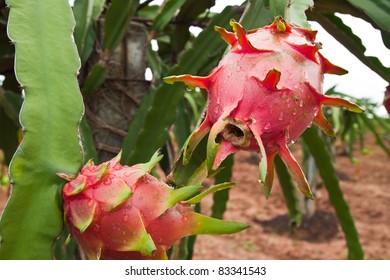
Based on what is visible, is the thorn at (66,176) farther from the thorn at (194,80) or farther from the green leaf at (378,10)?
the green leaf at (378,10)

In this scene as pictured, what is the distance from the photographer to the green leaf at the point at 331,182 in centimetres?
116

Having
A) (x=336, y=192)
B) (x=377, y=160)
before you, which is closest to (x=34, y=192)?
(x=336, y=192)

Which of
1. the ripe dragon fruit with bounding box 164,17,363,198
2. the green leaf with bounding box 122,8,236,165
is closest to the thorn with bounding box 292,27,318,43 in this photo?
the ripe dragon fruit with bounding box 164,17,363,198

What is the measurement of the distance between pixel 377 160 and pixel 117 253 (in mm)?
6480

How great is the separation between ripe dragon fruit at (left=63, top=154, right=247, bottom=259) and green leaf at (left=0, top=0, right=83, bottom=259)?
0.07 feet

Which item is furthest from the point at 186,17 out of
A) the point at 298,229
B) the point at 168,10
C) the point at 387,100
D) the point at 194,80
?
the point at 298,229

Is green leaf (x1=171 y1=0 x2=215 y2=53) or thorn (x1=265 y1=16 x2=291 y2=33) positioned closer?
thorn (x1=265 y1=16 x2=291 y2=33)

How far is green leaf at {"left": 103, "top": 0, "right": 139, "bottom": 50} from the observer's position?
983mm

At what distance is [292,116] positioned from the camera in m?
0.48

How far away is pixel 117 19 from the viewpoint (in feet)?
3.27

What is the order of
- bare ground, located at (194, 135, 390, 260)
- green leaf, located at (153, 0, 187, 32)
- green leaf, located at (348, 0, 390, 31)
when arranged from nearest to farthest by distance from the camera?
1. green leaf, located at (348, 0, 390, 31)
2. green leaf, located at (153, 0, 187, 32)
3. bare ground, located at (194, 135, 390, 260)

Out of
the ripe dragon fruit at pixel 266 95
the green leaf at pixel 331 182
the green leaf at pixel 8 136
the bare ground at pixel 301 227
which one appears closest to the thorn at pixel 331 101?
the ripe dragon fruit at pixel 266 95

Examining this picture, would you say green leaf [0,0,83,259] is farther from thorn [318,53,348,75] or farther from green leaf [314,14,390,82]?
green leaf [314,14,390,82]

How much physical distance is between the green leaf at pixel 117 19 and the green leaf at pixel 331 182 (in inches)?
15.6
